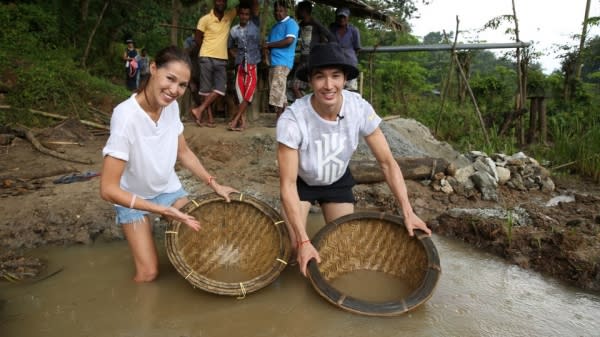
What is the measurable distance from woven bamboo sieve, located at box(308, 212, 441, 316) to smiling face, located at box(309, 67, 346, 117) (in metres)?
0.68

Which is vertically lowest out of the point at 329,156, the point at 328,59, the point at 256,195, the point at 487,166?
the point at 256,195

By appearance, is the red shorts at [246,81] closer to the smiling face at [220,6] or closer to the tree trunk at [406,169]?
the smiling face at [220,6]

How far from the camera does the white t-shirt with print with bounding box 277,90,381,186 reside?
231 cm

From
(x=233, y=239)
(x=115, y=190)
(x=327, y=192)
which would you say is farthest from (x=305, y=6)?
(x=115, y=190)

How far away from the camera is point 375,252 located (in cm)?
270

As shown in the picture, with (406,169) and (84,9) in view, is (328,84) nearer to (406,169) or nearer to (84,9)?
(406,169)

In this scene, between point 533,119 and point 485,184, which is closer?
point 485,184

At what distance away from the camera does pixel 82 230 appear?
321cm

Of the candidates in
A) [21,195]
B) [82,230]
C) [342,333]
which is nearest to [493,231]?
[342,333]

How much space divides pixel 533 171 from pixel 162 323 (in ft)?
14.9

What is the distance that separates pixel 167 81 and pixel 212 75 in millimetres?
3018

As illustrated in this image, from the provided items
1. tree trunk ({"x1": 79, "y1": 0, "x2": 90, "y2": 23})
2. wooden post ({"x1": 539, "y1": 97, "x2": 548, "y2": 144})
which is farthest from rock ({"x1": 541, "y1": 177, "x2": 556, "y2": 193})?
tree trunk ({"x1": 79, "y1": 0, "x2": 90, "y2": 23})

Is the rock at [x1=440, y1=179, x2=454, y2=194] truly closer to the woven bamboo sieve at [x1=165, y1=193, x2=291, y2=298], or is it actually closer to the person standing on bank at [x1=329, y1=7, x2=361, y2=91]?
the person standing on bank at [x1=329, y1=7, x2=361, y2=91]

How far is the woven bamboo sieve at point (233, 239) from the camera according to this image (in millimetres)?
2550
